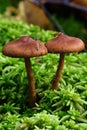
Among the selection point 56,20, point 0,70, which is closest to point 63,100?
point 0,70

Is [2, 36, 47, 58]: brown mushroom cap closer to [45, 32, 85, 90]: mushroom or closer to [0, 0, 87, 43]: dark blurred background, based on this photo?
[45, 32, 85, 90]: mushroom

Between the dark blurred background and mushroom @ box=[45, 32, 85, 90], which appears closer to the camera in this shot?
mushroom @ box=[45, 32, 85, 90]

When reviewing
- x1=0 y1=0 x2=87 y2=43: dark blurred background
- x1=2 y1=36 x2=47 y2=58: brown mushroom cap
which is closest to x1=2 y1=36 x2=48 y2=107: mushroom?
x1=2 y1=36 x2=47 y2=58: brown mushroom cap

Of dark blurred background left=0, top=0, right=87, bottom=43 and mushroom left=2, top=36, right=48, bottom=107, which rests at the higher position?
dark blurred background left=0, top=0, right=87, bottom=43

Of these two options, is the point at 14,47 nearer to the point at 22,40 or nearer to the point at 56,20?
the point at 22,40

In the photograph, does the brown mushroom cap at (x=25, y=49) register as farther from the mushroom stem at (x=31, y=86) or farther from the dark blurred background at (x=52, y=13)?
the dark blurred background at (x=52, y=13)
